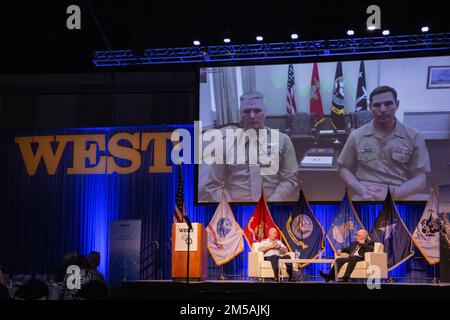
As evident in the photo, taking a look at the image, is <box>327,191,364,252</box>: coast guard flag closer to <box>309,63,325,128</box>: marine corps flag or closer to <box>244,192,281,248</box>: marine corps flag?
<box>244,192,281,248</box>: marine corps flag

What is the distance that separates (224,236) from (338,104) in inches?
118

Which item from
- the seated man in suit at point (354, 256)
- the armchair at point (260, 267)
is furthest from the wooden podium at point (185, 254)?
the seated man in suit at point (354, 256)

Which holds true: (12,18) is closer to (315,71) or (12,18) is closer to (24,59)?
(24,59)

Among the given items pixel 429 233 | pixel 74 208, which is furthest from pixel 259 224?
pixel 74 208

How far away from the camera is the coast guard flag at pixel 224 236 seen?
11914 millimetres

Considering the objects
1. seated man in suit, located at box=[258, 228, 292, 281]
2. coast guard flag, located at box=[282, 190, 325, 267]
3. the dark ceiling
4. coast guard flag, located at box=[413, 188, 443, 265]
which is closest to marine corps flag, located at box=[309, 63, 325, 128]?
the dark ceiling

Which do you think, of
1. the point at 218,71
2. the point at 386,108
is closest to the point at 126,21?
the point at 218,71

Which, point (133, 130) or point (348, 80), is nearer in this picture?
point (348, 80)

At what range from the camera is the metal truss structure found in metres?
11.1

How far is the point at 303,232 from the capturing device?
11.6 m

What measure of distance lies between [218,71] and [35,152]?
398 cm

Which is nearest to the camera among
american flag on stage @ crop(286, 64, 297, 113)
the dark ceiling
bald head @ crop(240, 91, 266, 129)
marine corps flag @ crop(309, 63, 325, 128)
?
the dark ceiling

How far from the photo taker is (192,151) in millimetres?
12773

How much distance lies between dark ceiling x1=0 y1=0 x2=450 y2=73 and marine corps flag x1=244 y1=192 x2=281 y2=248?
2.93m
